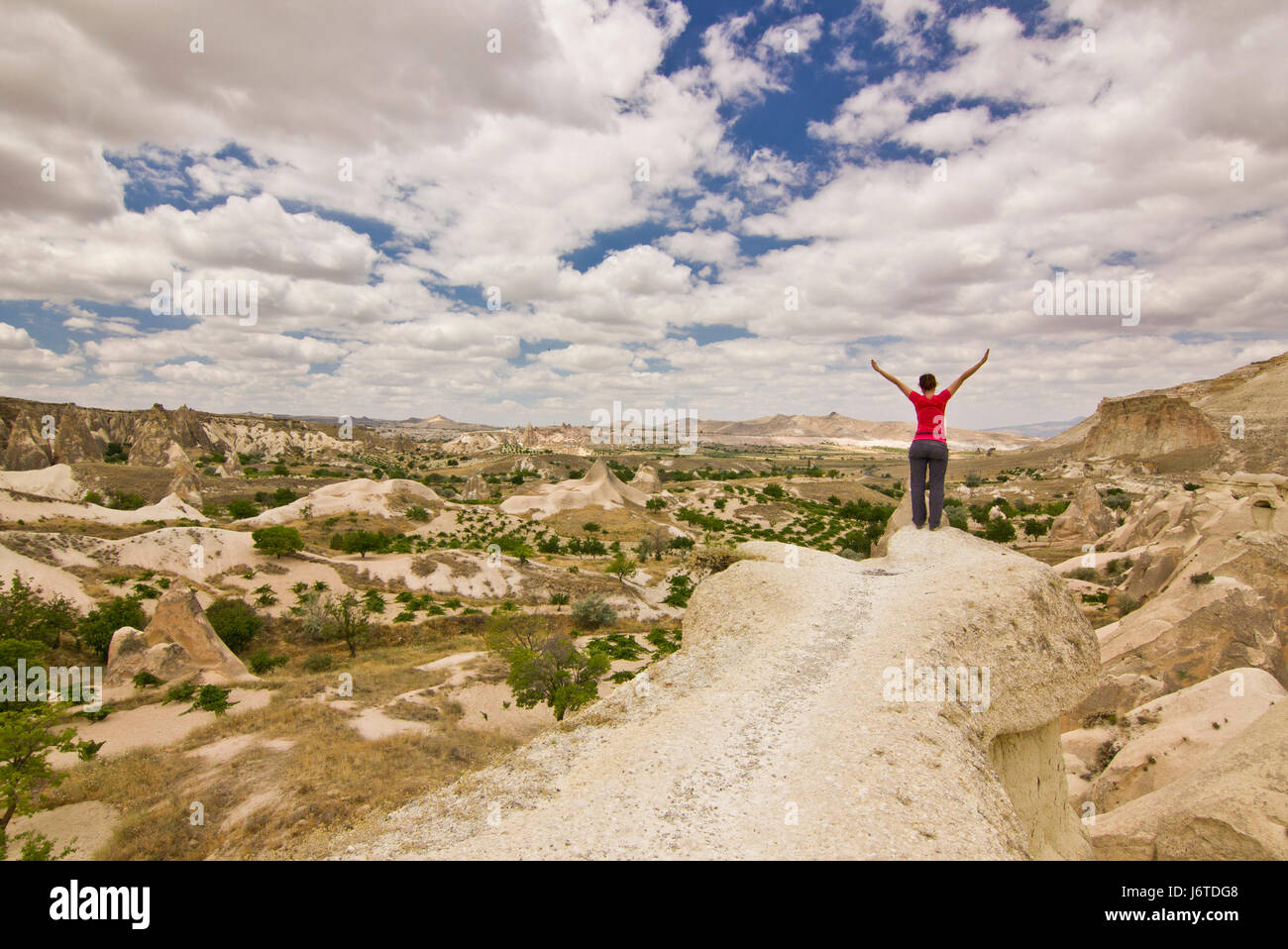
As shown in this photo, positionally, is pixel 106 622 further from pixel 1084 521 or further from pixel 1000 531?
pixel 1084 521

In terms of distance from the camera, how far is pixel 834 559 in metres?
11.3

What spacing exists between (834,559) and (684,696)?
5.57m

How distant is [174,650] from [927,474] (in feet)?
93.4

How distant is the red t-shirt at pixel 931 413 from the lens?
9609mm

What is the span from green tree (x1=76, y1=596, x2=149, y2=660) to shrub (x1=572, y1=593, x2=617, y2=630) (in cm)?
2181

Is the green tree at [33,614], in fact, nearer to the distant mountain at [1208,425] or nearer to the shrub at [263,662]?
the shrub at [263,662]

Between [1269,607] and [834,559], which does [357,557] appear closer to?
[834,559]

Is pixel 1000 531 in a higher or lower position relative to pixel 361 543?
lower

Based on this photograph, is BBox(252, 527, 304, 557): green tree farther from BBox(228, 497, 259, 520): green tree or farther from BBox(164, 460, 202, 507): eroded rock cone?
BBox(164, 460, 202, 507): eroded rock cone

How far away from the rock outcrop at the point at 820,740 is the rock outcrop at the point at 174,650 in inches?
958

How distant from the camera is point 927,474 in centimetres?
1041

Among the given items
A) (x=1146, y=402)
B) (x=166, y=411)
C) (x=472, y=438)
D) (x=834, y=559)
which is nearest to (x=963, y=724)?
(x=834, y=559)

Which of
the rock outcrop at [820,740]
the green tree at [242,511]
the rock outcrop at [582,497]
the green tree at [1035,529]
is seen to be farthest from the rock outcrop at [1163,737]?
the green tree at [242,511]
